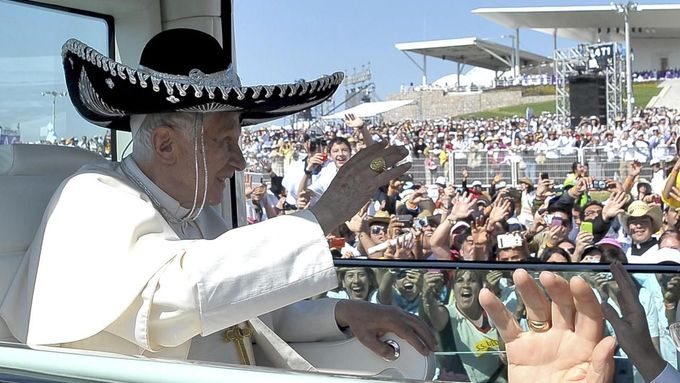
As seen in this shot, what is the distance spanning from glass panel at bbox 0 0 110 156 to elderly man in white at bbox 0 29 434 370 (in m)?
0.47

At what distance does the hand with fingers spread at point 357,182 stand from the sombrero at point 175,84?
1.01ft

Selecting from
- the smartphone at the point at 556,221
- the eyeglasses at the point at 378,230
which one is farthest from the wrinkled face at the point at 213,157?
the smartphone at the point at 556,221

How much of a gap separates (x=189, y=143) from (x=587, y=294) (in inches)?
34.8

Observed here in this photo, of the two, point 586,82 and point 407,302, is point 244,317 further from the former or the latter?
point 586,82

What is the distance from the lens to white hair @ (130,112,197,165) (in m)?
2.00

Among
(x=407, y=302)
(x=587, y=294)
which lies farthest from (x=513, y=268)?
(x=587, y=294)

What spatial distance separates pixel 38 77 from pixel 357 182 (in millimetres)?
1375

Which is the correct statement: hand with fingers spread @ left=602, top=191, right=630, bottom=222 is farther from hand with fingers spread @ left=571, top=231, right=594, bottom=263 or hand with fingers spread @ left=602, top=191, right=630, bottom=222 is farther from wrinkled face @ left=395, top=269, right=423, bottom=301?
wrinkled face @ left=395, top=269, right=423, bottom=301

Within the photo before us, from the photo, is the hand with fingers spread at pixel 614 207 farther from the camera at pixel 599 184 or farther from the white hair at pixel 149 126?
the white hair at pixel 149 126

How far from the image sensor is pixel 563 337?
1835 millimetres

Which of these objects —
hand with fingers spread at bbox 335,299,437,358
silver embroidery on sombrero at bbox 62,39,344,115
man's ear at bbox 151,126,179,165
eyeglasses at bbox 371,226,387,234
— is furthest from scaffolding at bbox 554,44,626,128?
man's ear at bbox 151,126,179,165

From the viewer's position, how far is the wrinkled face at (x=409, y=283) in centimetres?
288

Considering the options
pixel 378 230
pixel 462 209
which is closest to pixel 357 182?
pixel 378 230

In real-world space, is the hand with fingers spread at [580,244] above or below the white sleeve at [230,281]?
below
